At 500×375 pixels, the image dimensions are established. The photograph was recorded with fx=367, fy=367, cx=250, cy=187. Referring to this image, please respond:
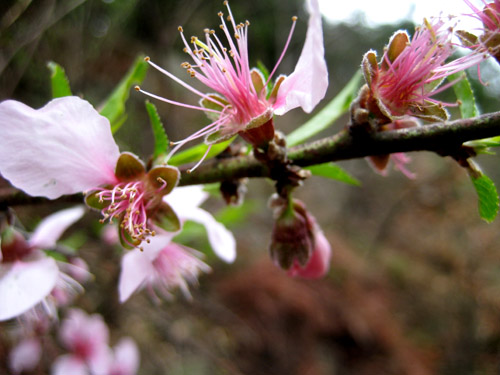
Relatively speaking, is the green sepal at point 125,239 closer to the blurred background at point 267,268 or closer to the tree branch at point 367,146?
the tree branch at point 367,146

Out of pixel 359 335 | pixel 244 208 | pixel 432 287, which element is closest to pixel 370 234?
→ pixel 432 287

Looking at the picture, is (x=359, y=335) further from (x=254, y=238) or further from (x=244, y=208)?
(x=244, y=208)

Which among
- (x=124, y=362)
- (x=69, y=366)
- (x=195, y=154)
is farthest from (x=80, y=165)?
(x=124, y=362)

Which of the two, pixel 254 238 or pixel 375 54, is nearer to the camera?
pixel 375 54

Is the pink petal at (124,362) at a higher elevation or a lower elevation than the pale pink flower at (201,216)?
lower

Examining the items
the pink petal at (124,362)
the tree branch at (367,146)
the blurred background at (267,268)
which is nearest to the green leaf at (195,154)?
the tree branch at (367,146)

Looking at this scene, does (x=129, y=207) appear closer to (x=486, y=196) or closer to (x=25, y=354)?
(x=486, y=196)

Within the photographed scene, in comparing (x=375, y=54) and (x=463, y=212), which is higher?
(x=375, y=54)
